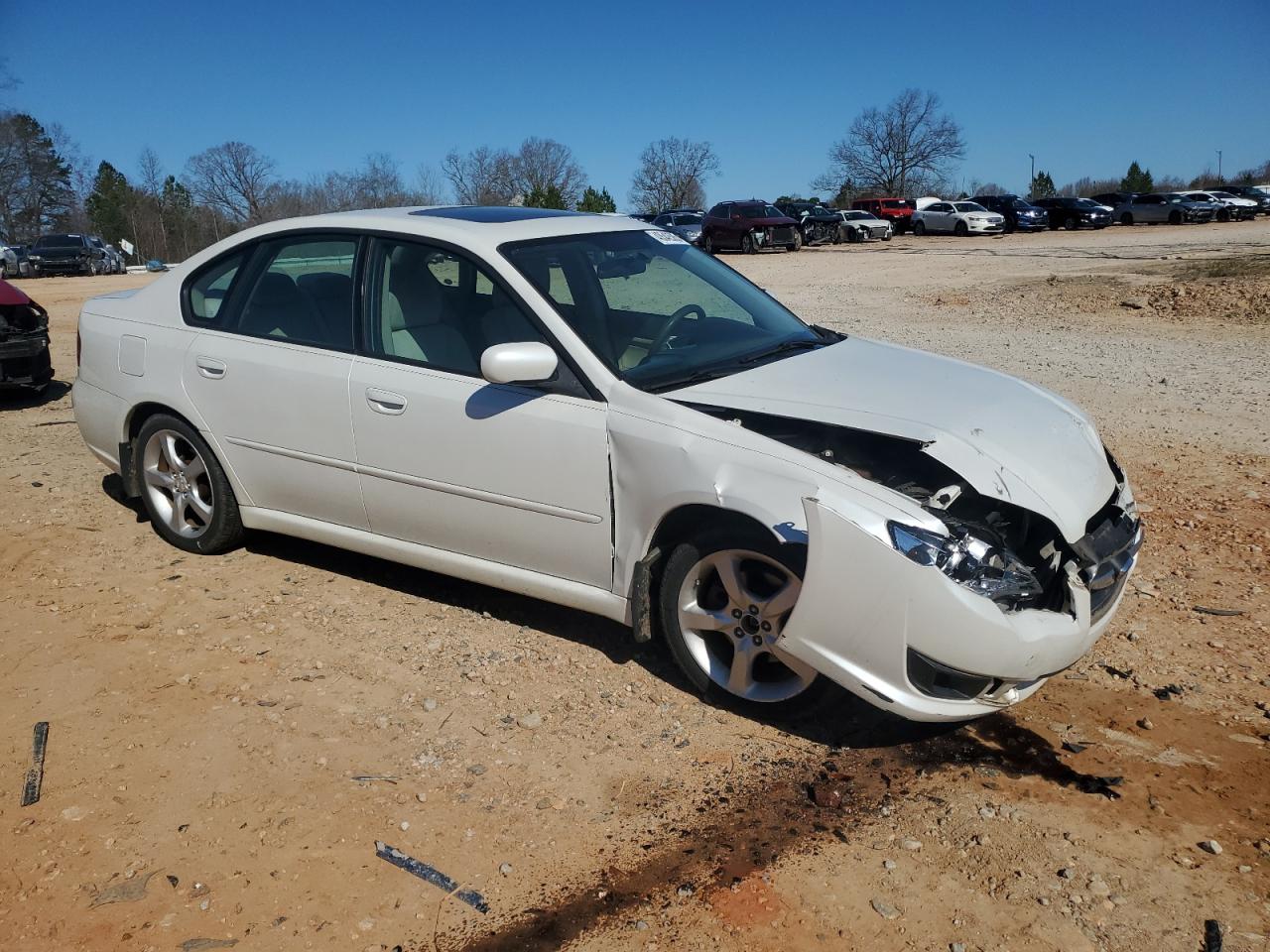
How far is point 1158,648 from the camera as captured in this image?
169 inches

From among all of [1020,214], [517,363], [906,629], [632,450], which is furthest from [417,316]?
[1020,214]

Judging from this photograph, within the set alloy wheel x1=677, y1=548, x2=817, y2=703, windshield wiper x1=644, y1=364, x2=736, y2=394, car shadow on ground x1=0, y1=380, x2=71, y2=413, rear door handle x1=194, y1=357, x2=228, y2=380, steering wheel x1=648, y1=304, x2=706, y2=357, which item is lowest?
alloy wheel x1=677, y1=548, x2=817, y2=703

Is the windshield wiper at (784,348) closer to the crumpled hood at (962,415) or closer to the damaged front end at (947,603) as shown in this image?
the crumpled hood at (962,415)

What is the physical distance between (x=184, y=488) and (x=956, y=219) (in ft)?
132

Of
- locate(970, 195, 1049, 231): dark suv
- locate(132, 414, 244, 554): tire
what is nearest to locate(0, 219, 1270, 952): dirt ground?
locate(132, 414, 244, 554): tire

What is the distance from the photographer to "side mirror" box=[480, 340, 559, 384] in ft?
12.6

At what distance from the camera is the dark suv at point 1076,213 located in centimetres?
4272

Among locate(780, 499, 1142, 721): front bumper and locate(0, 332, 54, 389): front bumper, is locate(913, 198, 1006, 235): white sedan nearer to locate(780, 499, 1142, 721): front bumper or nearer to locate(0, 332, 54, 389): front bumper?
locate(0, 332, 54, 389): front bumper

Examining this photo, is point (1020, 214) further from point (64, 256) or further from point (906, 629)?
point (906, 629)

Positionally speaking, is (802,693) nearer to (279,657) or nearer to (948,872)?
(948,872)

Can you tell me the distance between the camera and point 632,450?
3832 mm

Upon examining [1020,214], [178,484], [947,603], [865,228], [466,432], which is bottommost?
[947,603]

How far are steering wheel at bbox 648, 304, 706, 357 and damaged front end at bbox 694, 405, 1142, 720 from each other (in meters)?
1.03

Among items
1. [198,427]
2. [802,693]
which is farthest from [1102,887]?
[198,427]
